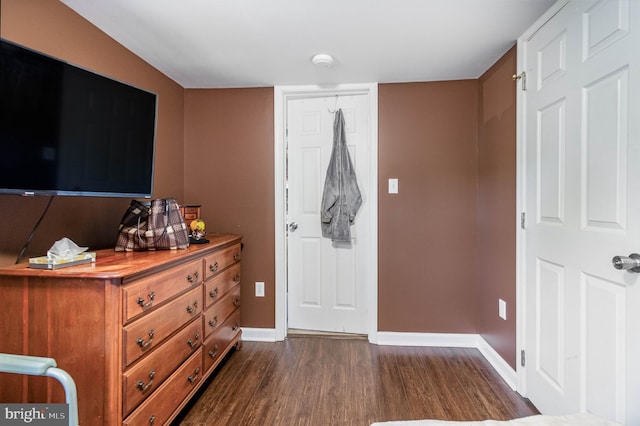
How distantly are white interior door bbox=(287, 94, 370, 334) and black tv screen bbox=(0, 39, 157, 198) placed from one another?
130 cm

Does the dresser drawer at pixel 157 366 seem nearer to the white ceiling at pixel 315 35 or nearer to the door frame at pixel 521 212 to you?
the white ceiling at pixel 315 35

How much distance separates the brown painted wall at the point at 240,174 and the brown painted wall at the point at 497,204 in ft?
5.46

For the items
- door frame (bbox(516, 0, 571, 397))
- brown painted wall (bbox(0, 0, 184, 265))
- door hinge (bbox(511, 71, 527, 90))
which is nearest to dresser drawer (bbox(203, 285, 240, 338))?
brown painted wall (bbox(0, 0, 184, 265))

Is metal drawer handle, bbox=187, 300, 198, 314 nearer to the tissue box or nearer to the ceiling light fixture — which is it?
the tissue box

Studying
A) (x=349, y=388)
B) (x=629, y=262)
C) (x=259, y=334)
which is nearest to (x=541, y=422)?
(x=629, y=262)

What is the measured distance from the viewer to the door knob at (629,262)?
1.07 meters

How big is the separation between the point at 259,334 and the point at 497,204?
83.3 inches

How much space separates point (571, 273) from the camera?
143 centimetres

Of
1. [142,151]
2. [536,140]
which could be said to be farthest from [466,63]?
[142,151]

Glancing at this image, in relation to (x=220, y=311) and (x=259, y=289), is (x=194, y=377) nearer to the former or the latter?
(x=220, y=311)

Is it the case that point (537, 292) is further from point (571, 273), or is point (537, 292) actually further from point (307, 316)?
point (307, 316)

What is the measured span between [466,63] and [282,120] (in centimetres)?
143

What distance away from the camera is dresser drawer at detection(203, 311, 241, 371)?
1.89 meters

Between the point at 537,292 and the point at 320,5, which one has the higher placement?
the point at 320,5
